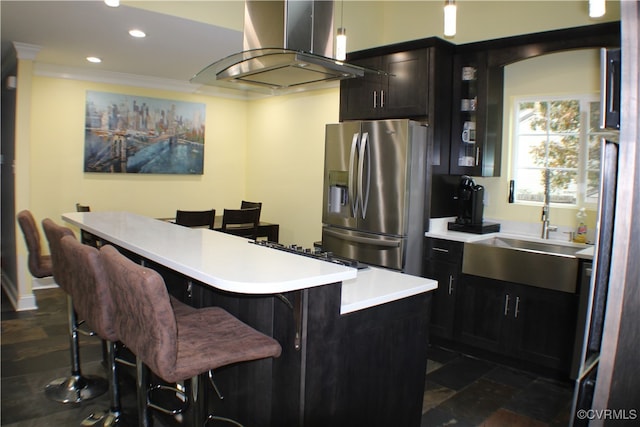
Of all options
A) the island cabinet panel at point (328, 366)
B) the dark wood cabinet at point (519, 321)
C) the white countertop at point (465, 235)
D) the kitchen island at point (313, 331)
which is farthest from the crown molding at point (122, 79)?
the dark wood cabinet at point (519, 321)

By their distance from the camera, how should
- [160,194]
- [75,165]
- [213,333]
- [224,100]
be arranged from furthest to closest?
[224,100], [160,194], [75,165], [213,333]

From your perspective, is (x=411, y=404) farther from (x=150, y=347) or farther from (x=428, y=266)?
(x=428, y=266)

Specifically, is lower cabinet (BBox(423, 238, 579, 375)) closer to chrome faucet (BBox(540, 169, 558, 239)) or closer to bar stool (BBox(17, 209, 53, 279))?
chrome faucet (BBox(540, 169, 558, 239))

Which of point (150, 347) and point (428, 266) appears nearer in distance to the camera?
point (150, 347)

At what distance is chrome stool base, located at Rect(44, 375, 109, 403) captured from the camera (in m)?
2.73

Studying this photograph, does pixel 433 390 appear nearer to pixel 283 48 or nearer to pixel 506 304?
pixel 506 304

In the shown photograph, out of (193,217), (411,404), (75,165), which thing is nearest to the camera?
(411,404)

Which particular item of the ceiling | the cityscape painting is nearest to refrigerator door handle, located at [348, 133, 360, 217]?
the ceiling

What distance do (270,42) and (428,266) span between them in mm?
2191

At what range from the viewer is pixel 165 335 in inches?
60.3

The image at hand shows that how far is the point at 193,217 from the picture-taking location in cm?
483

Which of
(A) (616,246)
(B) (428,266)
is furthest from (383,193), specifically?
(A) (616,246)

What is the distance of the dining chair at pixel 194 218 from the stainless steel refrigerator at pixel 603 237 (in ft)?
14.3

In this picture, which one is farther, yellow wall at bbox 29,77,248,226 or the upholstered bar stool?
yellow wall at bbox 29,77,248,226
